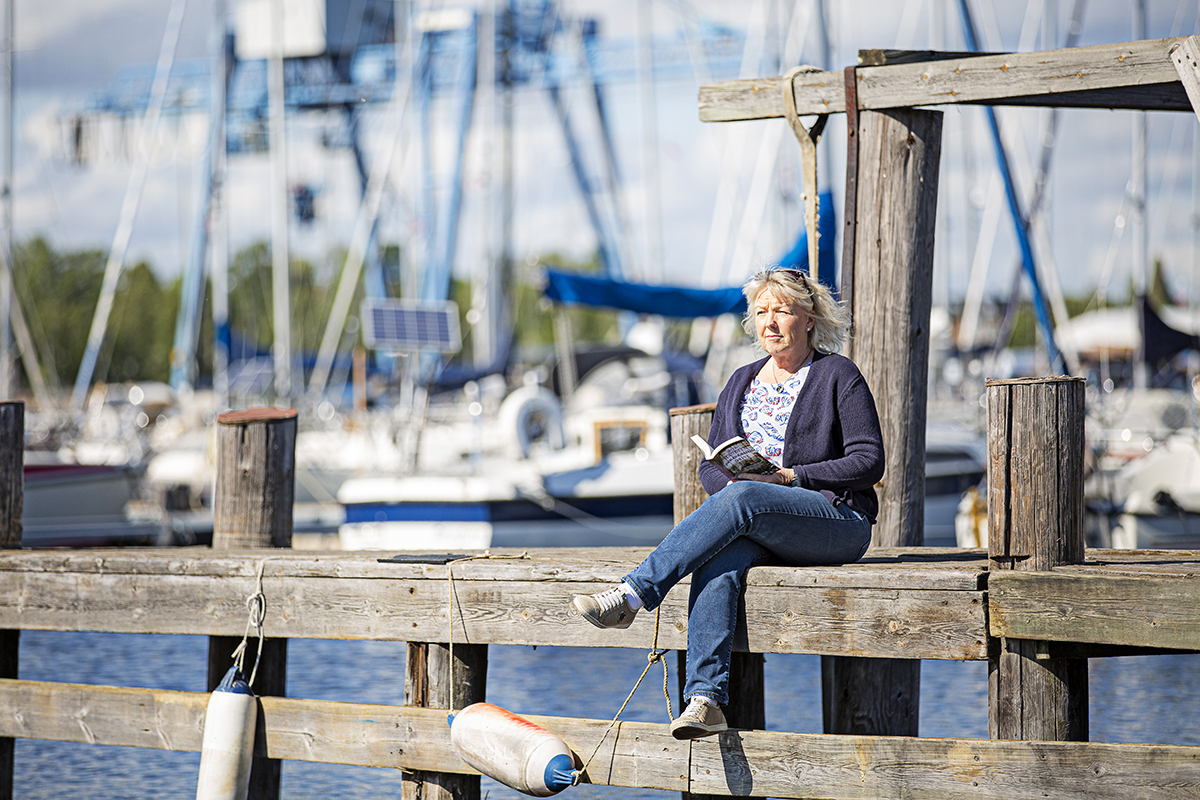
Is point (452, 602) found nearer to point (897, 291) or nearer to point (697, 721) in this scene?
point (697, 721)

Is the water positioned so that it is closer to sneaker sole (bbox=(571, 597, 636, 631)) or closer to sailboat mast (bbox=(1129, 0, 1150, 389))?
sneaker sole (bbox=(571, 597, 636, 631))

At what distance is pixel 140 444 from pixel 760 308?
15919mm

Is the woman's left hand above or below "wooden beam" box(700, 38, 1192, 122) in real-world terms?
below

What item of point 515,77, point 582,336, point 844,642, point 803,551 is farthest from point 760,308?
point 582,336

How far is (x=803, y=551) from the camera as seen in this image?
4.32 m

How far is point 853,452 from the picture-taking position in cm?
439

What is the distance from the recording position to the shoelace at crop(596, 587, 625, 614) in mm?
4078

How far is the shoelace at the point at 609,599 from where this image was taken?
13.4 feet

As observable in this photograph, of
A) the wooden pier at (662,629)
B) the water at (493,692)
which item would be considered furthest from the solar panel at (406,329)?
the wooden pier at (662,629)

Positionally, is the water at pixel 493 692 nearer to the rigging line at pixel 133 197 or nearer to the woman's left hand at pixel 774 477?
the woman's left hand at pixel 774 477

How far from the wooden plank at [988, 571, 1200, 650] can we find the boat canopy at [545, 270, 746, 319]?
1053 centimetres

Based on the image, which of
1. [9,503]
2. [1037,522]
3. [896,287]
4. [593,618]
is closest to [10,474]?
[9,503]

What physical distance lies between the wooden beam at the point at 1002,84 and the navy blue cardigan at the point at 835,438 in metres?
1.46

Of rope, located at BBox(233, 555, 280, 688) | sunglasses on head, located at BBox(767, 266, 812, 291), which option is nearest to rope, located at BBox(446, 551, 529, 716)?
rope, located at BBox(233, 555, 280, 688)
